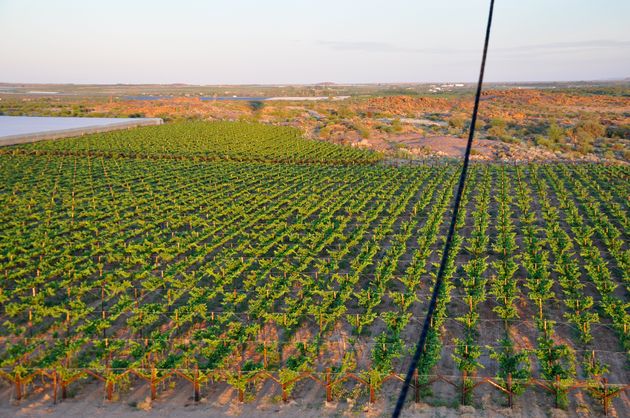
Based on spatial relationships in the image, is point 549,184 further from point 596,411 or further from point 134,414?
point 134,414

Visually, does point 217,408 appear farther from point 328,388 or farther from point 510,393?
point 510,393

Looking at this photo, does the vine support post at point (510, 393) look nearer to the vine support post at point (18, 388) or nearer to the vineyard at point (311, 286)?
the vineyard at point (311, 286)

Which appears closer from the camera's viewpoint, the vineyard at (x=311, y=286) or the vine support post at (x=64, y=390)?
the vine support post at (x=64, y=390)

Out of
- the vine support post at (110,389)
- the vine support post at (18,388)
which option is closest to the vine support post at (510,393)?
the vine support post at (110,389)

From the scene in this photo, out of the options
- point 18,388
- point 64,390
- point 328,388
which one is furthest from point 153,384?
point 328,388

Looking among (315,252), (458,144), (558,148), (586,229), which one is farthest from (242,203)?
(558,148)

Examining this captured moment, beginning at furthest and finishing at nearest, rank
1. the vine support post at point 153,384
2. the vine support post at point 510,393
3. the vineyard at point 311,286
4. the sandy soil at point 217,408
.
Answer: the vineyard at point 311,286, the vine support post at point 153,384, the vine support post at point 510,393, the sandy soil at point 217,408

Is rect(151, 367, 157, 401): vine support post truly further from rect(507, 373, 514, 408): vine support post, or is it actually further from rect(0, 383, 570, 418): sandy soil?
rect(507, 373, 514, 408): vine support post

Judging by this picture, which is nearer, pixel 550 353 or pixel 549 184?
pixel 550 353

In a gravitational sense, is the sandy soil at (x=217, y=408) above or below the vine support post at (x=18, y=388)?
below
